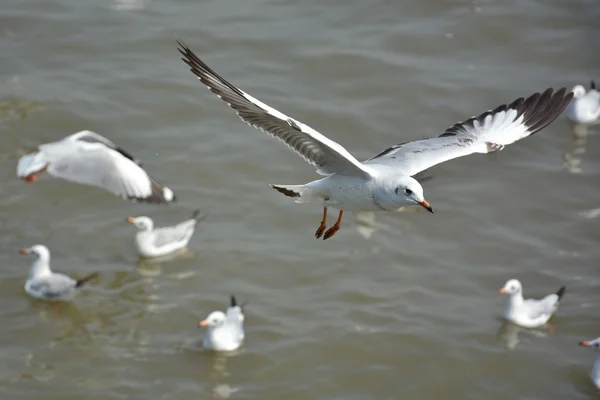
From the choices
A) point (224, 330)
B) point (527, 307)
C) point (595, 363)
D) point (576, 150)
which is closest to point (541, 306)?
point (527, 307)

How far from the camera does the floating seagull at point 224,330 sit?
844 centimetres

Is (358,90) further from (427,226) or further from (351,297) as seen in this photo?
(351,297)

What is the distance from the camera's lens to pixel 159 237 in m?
9.62

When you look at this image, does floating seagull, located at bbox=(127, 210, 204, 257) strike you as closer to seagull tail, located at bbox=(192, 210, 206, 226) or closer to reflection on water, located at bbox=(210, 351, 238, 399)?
seagull tail, located at bbox=(192, 210, 206, 226)

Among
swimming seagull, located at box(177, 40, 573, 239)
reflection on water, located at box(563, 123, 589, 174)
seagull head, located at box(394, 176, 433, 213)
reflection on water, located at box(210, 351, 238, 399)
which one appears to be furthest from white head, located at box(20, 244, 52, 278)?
reflection on water, located at box(563, 123, 589, 174)

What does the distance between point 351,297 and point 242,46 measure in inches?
194

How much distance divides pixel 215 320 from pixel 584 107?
5748 mm

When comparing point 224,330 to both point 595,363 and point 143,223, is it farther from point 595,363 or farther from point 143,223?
point 595,363

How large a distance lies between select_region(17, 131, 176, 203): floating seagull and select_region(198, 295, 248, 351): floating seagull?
1.85m

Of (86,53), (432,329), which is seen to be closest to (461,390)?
(432,329)

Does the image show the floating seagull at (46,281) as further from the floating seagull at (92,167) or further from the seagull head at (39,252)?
the floating seagull at (92,167)

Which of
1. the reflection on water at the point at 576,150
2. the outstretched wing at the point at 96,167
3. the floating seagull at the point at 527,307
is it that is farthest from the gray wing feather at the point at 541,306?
the outstretched wing at the point at 96,167

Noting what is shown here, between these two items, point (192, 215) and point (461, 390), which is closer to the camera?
point (461, 390)

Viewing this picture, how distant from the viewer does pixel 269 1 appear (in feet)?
45.7
